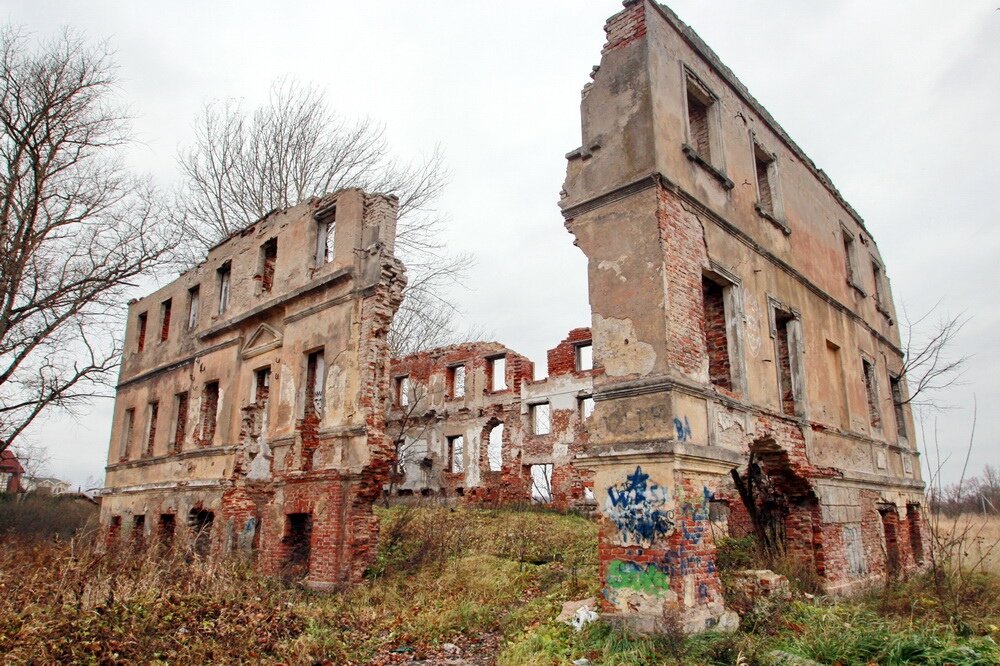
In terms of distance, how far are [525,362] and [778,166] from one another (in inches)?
556

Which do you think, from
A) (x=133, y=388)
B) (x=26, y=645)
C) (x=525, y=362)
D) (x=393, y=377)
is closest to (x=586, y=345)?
(x=525, y=362)

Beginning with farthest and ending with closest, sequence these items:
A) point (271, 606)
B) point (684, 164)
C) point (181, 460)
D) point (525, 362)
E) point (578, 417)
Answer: point (525, 362) → point (578, 417) → point (181, 460) → point (684, 164) → point (271, 606)

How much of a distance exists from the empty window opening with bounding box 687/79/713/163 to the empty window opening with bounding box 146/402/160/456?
1516 centimetres

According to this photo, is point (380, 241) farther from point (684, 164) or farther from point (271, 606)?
point (271, 606)

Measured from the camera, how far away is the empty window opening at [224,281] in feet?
55.7

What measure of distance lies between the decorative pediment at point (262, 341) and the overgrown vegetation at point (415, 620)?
472 centimetres

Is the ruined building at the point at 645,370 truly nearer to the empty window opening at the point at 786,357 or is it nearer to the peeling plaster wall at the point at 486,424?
the empty window opening at the point at 786,357

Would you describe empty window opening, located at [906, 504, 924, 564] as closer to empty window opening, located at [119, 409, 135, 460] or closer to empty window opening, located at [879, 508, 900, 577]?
empty window opening, located at [879, 508, 900, 577]

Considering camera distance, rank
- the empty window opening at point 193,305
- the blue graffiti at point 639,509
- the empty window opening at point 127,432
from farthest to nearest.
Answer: the empty window opening at point 127,432 < the empty window opening at point 193,305 < the blue graffiti at point 639,509

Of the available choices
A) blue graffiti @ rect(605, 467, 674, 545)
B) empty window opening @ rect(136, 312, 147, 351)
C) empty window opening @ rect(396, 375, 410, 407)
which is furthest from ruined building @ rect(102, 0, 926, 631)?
empty window opening @ rect(396, 375, 410, 407)

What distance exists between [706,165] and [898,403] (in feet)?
31.5

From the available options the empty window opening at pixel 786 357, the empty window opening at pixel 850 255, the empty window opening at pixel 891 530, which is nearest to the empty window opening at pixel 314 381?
the empty window opening at pixel 786 357

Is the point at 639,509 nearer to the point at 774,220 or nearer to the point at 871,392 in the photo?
the point at 774,220

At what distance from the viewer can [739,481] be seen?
10.6m
